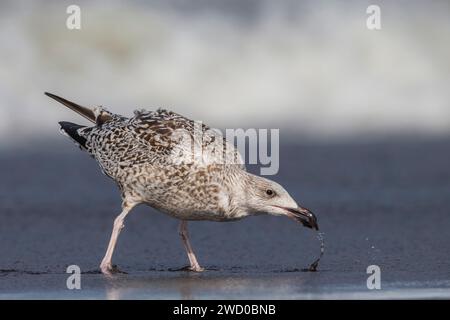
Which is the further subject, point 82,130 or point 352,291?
point 82,130

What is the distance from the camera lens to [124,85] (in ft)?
65.0

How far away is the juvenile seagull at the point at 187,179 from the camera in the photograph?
9102 mm

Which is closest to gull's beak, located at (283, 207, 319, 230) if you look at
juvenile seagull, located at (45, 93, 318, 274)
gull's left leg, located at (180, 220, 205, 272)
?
juvenile seagull, located at (45, 93, 318, 274)

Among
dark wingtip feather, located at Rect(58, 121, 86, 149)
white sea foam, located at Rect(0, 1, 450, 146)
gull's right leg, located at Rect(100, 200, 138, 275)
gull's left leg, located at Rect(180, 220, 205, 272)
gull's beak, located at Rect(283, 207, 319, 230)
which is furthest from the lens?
white sea foam, located at Rect(0, 1, 450, 146)

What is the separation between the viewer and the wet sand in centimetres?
834

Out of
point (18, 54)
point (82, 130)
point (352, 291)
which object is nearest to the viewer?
point (352, 291)

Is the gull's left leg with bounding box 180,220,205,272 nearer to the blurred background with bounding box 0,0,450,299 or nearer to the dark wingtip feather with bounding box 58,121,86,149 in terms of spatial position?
the blurred background with bounding box 0,0,450,299

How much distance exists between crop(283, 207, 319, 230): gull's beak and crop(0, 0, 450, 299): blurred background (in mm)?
393

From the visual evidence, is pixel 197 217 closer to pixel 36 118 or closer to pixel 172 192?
pixel 172 192

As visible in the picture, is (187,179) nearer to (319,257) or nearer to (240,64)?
(319,257)

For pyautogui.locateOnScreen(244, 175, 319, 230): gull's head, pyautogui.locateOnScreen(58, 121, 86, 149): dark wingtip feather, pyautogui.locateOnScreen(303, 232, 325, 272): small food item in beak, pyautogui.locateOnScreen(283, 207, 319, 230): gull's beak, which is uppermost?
pyautogui.locateOnScreen(58, 121, 86, 149): dark wingtip feather
